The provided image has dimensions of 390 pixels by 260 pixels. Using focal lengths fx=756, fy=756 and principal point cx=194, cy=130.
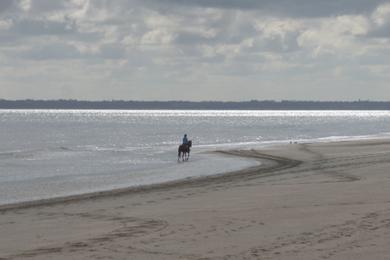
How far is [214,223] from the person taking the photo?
60.0 feet

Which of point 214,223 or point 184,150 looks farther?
point 184,150

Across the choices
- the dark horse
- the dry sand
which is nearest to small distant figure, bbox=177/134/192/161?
the dark horse

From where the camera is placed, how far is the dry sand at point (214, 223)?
14719 millimetres

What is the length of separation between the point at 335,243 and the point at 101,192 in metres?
16.7

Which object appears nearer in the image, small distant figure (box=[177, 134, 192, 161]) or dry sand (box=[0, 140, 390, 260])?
dry sand (box=[0, 140, 390, 260])

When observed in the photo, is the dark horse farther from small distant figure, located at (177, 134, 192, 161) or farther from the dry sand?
the dry sand

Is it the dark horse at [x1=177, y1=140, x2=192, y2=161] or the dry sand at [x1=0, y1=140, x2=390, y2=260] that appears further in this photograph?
the dark horse at [x1=177, y1=140, x2=192, y2=161]

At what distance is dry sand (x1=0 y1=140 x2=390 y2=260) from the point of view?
14719 millimetres

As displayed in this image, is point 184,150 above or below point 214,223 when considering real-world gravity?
below

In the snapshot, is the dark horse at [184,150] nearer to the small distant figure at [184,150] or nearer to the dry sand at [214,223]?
the small distant figure at [184,150]

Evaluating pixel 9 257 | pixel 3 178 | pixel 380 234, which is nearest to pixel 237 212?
pixel 380 234

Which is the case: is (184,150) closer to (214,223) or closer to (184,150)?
(184,150)

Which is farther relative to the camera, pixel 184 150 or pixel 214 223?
pixel 184 150

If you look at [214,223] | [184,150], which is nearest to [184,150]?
[184,150]
